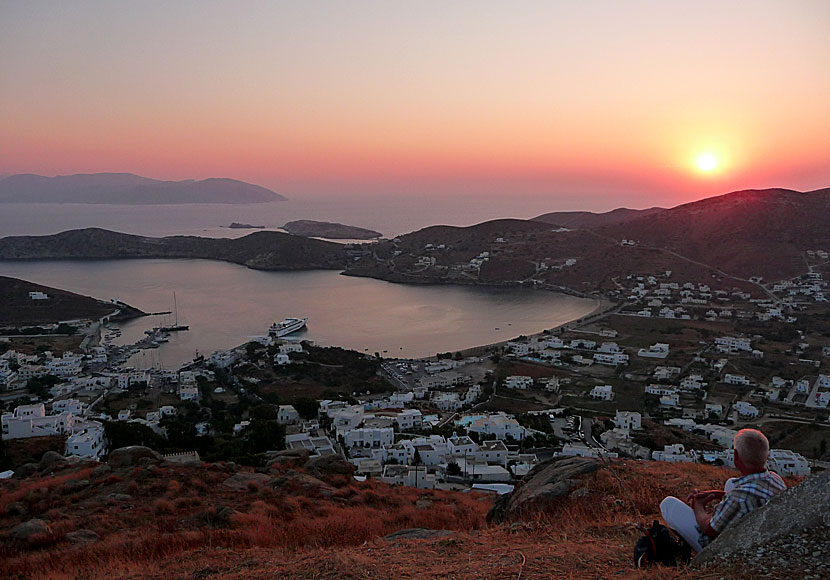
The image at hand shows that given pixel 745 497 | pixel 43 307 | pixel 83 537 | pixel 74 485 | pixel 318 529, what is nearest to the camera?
pixel 745 497

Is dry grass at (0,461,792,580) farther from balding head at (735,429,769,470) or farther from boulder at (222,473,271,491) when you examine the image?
balding head at (735,429,769,470)

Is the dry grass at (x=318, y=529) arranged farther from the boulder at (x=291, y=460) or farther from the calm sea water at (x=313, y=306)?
the calm sea water at (x=313, y=306)

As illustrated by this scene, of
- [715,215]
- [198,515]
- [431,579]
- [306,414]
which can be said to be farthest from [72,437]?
[715,215]

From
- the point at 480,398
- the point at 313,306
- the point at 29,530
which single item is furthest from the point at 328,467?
the point at 313,306

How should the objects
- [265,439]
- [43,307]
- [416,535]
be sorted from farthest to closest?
[43,307]
[265,439]
[416,535]

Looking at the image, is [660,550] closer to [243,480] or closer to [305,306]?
[243,480]

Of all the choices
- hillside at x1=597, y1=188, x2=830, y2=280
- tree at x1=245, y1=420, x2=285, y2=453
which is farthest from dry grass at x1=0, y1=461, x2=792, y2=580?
hillside at x1=597, y1=188, x2=830, y2=280
